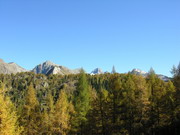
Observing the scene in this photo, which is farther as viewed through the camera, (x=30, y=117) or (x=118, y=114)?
(x=30, y=117)

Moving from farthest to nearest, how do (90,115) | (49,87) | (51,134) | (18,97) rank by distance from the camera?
(49,87), (18,97), (90,115), (51,134)

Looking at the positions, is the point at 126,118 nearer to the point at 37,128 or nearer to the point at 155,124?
the point at 155,124

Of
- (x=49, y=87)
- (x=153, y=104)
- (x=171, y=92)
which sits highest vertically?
(x=49, y=87)

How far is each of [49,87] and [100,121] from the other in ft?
544

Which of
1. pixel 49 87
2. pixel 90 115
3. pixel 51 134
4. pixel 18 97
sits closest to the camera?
pixel 51 134

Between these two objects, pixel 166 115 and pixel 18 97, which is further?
pixel 18 97

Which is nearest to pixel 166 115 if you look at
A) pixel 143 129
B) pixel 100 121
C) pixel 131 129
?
pixel 143 129

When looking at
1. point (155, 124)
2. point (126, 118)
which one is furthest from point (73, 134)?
point (155, 124)

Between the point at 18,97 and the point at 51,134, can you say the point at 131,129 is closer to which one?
the point at 51,134

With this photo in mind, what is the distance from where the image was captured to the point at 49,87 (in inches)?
7594

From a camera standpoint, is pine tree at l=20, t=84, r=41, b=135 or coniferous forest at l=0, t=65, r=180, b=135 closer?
coniferous forest at l=0, t=65, r=180, b=135

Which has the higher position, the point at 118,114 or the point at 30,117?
the point at 118,114

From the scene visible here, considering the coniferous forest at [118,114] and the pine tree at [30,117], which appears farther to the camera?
the pine tree at [30,117]

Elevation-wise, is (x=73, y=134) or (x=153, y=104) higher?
(x=153, y=104)
